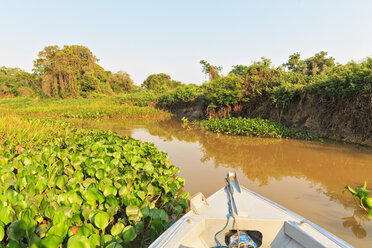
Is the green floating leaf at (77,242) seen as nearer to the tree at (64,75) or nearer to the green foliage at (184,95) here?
the green foliage at (184,95)

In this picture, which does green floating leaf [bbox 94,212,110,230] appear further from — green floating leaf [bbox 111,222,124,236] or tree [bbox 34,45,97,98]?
tree [bbox 34,45,97,98]

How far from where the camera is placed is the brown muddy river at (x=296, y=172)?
2535 mm

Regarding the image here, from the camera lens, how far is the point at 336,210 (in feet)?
8.79

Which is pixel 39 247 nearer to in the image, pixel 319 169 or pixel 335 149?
pixel 319 169

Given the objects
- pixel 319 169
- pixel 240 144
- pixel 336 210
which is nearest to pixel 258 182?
pixel 336 210

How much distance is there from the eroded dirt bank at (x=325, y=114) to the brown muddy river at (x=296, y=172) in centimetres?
87

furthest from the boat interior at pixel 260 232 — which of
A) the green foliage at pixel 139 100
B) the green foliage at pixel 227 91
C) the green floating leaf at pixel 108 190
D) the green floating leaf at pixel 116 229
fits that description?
the green foliage at pixel 139 100

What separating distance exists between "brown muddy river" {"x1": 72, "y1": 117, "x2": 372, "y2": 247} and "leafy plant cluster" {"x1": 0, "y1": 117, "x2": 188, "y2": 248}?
1221 mm

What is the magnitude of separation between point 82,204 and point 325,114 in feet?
28.3

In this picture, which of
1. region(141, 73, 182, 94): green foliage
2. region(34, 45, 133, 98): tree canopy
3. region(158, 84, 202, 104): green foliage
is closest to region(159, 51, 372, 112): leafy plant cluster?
region(158, 84, 202, 104): green foliage

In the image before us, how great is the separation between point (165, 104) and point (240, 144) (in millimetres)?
13088

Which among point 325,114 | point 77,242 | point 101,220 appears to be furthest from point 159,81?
point 77,242

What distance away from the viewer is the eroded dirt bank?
618cm

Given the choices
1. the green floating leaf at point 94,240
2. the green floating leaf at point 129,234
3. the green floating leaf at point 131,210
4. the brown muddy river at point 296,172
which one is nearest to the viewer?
the green floating leaf at point 94,240
